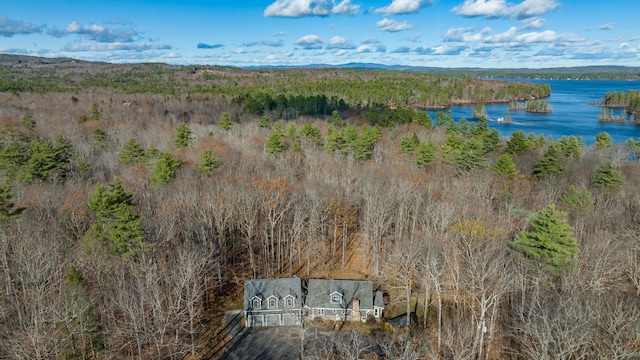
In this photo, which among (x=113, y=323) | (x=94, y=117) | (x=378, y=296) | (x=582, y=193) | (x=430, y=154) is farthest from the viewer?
(x=94, y=117)

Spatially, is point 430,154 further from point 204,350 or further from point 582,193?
point 204,350

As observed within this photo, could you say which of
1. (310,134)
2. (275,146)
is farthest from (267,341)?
(310,134)

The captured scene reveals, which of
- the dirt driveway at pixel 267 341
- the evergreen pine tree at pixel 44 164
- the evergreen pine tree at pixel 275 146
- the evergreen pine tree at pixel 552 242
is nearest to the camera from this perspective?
the evergreen pine tree at pixel 552 242

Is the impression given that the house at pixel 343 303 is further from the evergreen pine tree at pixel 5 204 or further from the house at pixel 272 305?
the evergreen pine tree at pixel 5 204

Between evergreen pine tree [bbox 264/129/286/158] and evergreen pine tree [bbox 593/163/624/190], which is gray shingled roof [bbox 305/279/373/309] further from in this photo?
evergreen pine tree [bbox 593/163/624/190]

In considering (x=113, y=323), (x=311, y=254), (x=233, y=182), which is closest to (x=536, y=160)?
(x=311, y=254)

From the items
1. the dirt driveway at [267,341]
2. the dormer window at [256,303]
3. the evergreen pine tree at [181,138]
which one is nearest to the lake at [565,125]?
the evergreen pine tree at [181,138]
